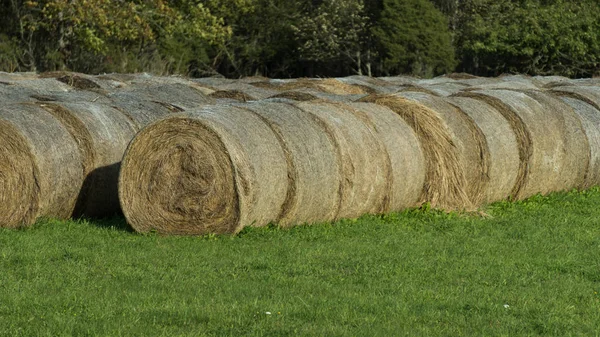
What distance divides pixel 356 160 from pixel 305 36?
5014 centimetres

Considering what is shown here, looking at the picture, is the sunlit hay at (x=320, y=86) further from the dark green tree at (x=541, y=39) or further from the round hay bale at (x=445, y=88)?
the dark green tree at (x=541, y=39)

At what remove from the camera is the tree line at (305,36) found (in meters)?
44.6

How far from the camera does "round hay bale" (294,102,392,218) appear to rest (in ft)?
47.8

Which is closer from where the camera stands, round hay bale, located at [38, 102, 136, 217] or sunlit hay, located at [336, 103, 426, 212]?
round hay bale, located at [38, 102, 136, 217]

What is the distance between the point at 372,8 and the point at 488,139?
153 feet

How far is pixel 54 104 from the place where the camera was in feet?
49.1

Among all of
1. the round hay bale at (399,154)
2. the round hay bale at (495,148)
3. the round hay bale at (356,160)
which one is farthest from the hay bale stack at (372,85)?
the round hay bale at (356,160)

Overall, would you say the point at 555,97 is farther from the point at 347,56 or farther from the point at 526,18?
the point at 347,56

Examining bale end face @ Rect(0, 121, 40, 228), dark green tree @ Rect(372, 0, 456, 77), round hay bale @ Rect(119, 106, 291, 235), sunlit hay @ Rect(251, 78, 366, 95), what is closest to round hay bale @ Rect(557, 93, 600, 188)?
sunlit hay @ Rect(251, 78, 366, 95)

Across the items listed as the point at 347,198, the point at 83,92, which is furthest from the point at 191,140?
the point at 83,92

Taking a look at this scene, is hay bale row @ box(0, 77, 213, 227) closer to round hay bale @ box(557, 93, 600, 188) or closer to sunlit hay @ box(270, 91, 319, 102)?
sunlit hay @ box(270, 91, 319, 102)

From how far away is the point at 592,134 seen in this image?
19.3m

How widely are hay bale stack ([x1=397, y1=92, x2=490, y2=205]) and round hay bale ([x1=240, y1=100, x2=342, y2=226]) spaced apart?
2.51 metres

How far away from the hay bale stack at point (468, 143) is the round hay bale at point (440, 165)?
0.41 feet
